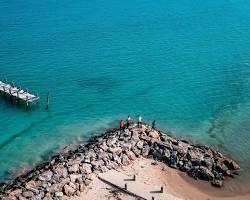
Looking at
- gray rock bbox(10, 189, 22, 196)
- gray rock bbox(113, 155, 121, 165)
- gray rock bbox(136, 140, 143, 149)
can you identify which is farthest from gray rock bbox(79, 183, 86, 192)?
gray rock bbox(136, 140, 143, 149)

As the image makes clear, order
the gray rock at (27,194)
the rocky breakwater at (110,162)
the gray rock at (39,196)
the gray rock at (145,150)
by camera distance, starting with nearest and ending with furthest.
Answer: the gray rock at (39,196) < the gray rock at (27,194) < the rocky breakwater at (110,162) < the gray rock at (145,150)

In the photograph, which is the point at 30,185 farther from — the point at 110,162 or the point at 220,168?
the point at 220,168

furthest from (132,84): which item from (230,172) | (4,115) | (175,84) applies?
(230,172)

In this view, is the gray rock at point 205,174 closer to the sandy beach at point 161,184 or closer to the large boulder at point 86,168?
the sandy beach at point 161,184

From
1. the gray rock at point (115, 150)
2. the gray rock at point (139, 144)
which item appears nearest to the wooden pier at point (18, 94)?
the gray rock at point (115, 150)

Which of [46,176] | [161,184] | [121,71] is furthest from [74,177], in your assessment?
[121,71]

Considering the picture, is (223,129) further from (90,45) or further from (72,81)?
(90,45)
